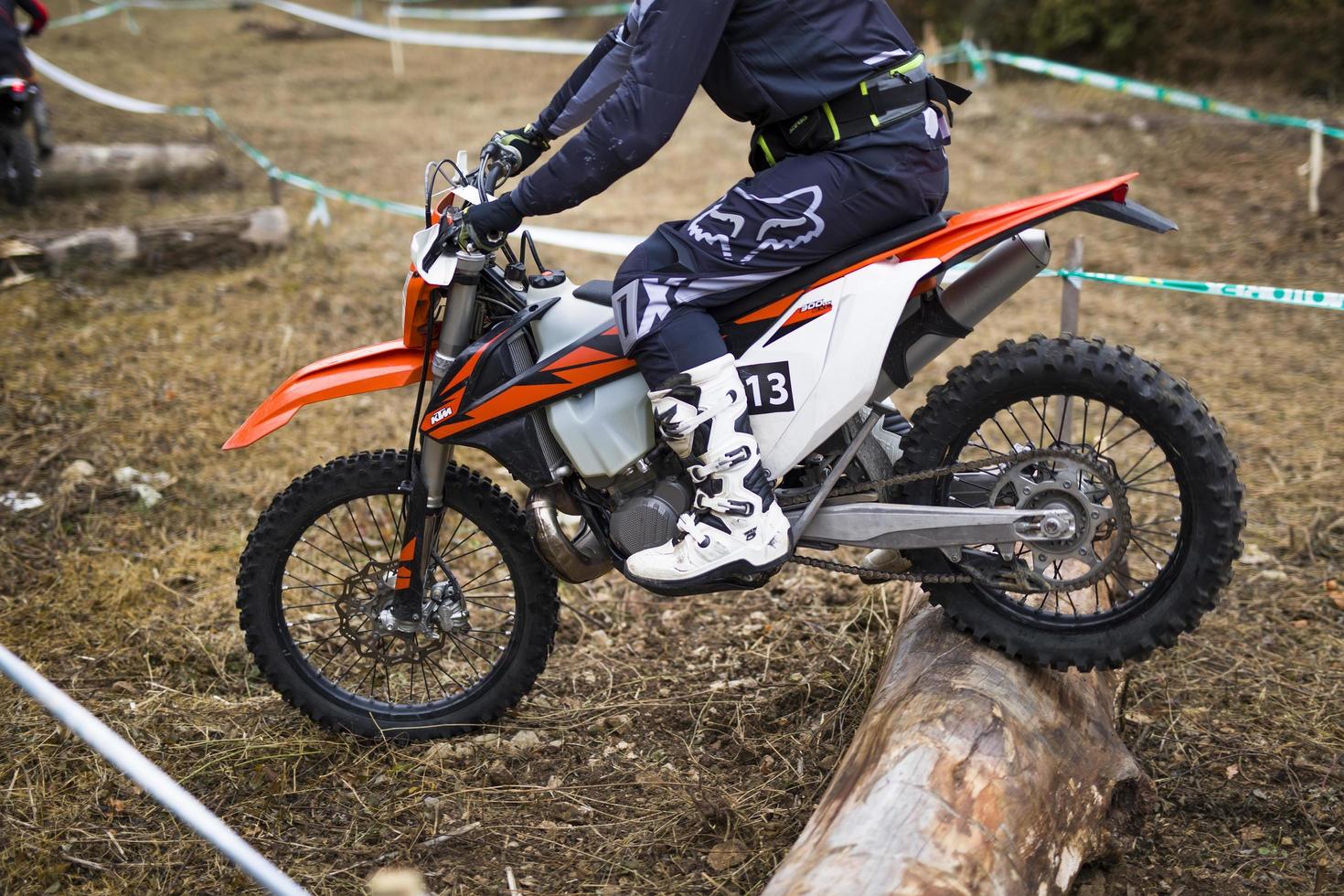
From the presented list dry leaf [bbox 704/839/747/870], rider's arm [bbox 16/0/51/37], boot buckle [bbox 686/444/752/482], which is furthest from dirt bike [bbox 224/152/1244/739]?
rider's arm [bbox 16/0/51/37]

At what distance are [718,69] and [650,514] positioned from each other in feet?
3.80

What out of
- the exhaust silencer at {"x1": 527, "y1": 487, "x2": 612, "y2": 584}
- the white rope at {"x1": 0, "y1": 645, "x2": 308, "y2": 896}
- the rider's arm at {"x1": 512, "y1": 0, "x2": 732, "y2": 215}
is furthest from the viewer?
the exhaust silencer at {"x1": 527, "y1": 487, "x2": 612, "y2": 584}

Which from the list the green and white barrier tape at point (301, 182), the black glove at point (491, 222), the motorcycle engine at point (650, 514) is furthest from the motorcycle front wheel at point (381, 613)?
the green and white barrier tape at point (301, 182)

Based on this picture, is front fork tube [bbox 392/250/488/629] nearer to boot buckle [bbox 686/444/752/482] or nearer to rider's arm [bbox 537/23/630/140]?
rider's arm [bbox 537/23/630/140]

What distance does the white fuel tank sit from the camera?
3148 mm

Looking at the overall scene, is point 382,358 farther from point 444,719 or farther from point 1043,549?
point 1043,549

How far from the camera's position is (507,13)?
18031 millimetres

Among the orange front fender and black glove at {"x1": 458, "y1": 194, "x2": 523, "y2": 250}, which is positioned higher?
black glove at {"x1": 458, "y1": 194, "x2": 523, "y2": 250}

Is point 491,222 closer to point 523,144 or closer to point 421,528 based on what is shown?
point 523,144

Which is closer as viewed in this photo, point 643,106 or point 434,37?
point 643,106

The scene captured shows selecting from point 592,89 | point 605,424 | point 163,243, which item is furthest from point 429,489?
point 163,243

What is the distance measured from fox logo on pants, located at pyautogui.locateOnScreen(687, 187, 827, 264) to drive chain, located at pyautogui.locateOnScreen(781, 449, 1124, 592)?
67 cm

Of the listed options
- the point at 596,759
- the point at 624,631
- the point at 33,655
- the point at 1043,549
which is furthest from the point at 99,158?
the point at 1043,549

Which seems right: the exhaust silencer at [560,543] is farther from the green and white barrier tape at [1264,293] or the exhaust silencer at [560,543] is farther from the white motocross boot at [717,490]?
the green and white barrier tape at [1264,293]
